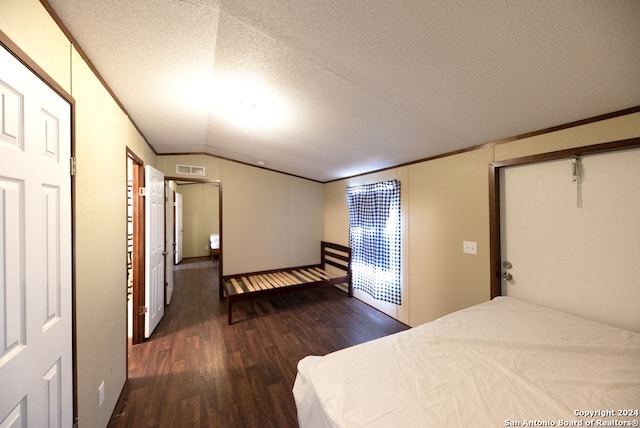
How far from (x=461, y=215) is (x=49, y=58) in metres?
2.85

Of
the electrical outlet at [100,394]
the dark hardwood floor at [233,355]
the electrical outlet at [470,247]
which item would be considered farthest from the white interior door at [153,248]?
the electrical outlet at [470,247]

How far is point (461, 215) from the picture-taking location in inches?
84.0

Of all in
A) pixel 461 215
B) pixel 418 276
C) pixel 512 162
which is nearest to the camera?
pixel 512 162

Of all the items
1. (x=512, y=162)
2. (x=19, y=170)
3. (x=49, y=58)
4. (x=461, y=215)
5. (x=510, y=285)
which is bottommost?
(x=510, y=285)

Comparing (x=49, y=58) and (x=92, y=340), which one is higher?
(x=49, y=58)

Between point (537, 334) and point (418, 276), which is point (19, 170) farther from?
point (418, 276)

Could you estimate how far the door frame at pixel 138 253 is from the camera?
7.35 ft

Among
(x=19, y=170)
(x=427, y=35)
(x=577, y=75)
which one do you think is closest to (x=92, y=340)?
(x=19, y=170)

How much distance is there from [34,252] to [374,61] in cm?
167

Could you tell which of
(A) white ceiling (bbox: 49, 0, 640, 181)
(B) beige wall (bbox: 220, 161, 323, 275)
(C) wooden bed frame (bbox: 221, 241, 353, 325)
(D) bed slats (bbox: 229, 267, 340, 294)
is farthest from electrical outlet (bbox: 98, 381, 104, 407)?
(B) beige wall (bbox: 220, 161, 323, 275)

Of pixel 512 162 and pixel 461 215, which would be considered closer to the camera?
pixel 512 162

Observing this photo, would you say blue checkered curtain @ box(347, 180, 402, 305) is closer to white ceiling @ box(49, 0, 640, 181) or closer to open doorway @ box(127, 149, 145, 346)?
white ceiling @ box(49, 0, 640, 181)

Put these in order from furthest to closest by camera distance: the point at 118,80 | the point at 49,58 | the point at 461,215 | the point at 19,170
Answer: the point at 461,215 → the point at 118,80 → the point at 49,58 → the point at 19,170

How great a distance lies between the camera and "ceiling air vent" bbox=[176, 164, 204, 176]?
321cm
